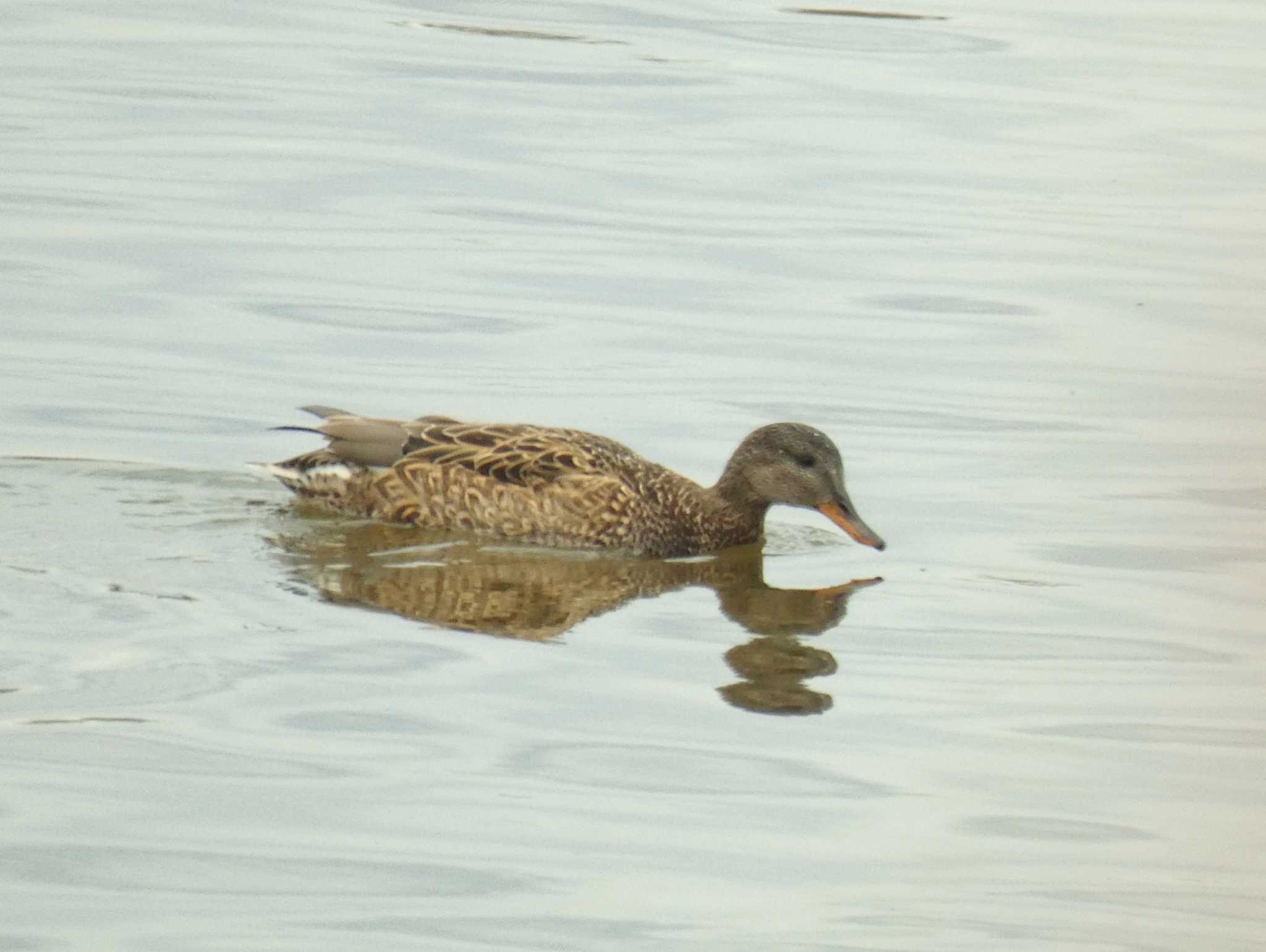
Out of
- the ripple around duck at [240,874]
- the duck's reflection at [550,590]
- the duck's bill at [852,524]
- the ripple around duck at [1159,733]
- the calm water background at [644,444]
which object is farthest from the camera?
the duck's bill at [852,524]

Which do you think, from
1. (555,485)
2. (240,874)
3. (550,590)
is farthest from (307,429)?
(240,874)

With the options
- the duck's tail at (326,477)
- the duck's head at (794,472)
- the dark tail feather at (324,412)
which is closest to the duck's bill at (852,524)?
the duck's head at (794,472)

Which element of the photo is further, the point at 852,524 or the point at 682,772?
the point at 852,524

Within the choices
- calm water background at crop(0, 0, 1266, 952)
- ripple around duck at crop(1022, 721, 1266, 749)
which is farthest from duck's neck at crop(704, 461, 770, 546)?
ripple around duck at crop(1022, 721, 1266, 749)

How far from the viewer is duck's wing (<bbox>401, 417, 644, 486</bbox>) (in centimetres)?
1166

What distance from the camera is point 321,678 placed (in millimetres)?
9000

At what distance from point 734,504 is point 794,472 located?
32 centimetres

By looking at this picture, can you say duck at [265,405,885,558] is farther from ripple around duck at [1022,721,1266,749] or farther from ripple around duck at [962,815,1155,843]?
ripple around duck at [962,815,1155,843]

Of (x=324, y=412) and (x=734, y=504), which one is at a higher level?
(x=324, y=412)

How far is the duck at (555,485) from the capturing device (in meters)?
11.6

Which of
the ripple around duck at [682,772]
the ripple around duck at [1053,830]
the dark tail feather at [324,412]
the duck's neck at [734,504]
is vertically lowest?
the ripple around duck at [682,772]

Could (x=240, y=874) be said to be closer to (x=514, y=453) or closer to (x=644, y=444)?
(x=514, y=453)

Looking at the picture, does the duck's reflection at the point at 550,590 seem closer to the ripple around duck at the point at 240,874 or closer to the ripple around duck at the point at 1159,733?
the ripple around duck at the point at 1159,733

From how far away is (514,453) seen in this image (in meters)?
11.7
